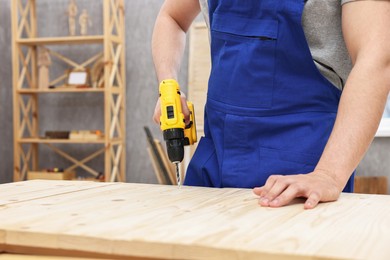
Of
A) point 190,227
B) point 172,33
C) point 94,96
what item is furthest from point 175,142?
point 94,96

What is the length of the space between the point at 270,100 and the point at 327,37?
0.20 metres

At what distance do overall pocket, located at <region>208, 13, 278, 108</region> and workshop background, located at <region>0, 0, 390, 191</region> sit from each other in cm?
300

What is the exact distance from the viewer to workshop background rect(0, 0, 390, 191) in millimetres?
4527

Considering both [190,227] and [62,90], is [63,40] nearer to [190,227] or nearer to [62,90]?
[62,90]

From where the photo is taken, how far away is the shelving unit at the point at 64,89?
423 centimetres

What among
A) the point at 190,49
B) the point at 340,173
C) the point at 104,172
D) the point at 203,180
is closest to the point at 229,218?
the point at 340,173

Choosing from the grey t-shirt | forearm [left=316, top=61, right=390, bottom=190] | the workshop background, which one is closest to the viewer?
forearm [left=316, top=61, right=390, bottom=190]

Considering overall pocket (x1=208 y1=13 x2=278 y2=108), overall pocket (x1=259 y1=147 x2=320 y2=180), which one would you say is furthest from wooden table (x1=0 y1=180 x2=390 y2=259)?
overall pocket (x1=208 y1=13 x2=278 y2=108)

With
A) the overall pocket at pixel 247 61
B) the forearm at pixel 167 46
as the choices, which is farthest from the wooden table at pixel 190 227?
the forearm at pixel 167 46

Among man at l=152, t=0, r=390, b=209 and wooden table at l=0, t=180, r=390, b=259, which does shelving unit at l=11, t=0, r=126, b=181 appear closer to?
man at l=152, t=0, r=390, b=209

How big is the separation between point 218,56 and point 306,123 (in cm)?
29

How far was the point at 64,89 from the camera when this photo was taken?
171 inches

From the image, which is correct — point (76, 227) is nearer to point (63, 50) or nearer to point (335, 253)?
point (335, 253)

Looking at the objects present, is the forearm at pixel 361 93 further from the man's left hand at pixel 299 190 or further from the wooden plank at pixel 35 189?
the wooden plank at pixel 35 189
